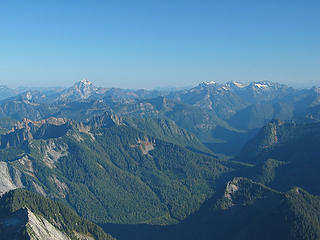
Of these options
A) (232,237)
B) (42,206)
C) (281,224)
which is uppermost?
(42,206)

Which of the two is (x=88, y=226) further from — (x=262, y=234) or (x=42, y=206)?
(x=262, y=234)

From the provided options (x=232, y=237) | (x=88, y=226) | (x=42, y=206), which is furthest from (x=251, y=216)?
(x=42, y=206)

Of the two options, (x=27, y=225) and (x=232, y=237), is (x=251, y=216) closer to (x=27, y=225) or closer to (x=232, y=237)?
(x=232, y=237)

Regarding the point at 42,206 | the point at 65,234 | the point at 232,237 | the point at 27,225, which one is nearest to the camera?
the point at 27,225

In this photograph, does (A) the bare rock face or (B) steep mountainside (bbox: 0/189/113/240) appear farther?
(B) steep mountainside (bbox: 0/189/113/240)

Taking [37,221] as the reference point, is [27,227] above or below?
above

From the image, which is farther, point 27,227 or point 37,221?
point 37,221

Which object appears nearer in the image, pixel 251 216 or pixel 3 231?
pixel 3 231

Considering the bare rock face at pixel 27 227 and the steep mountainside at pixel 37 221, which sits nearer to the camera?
the bare rock face at pixel 27 227

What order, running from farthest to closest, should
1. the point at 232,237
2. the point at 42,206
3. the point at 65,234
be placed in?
the point at 232,237 → the point at 42,206 → the point at 65,234

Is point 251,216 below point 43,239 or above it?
below
